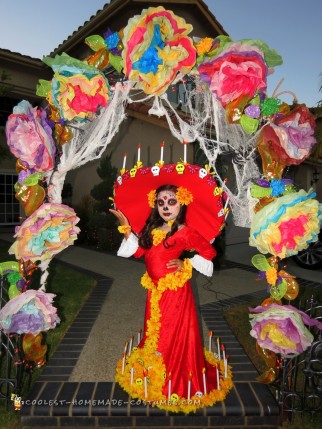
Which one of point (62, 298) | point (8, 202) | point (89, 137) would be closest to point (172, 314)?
point (89, 137)

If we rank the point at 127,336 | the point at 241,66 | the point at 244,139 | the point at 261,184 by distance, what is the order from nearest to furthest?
the point at 241,66 → the point at 261,184 → the point at 244,139 → the point at 127,336

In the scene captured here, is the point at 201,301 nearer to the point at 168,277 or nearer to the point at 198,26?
the point at 168,277

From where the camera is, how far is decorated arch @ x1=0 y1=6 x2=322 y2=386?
2443mm

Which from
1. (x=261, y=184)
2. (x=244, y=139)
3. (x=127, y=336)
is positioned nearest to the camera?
(x=261, y=184)

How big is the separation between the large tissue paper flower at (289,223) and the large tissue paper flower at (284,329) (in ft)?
1.64

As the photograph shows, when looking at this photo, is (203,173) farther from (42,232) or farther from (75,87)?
(42,232)

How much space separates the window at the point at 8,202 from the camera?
594 inches

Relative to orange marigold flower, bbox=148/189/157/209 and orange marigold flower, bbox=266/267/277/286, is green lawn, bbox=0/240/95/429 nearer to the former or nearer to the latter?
orange marigold flower, bbox=148/189/157/209

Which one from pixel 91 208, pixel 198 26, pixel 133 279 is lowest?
pixel 133 279

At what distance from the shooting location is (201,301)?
19.4 feet

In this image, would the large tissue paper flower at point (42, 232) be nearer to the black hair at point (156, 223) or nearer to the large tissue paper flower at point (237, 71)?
the black hair at point (156, 223)

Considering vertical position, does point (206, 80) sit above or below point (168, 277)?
above

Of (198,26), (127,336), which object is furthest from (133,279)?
(198,26)

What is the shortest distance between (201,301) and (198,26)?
11.2m
